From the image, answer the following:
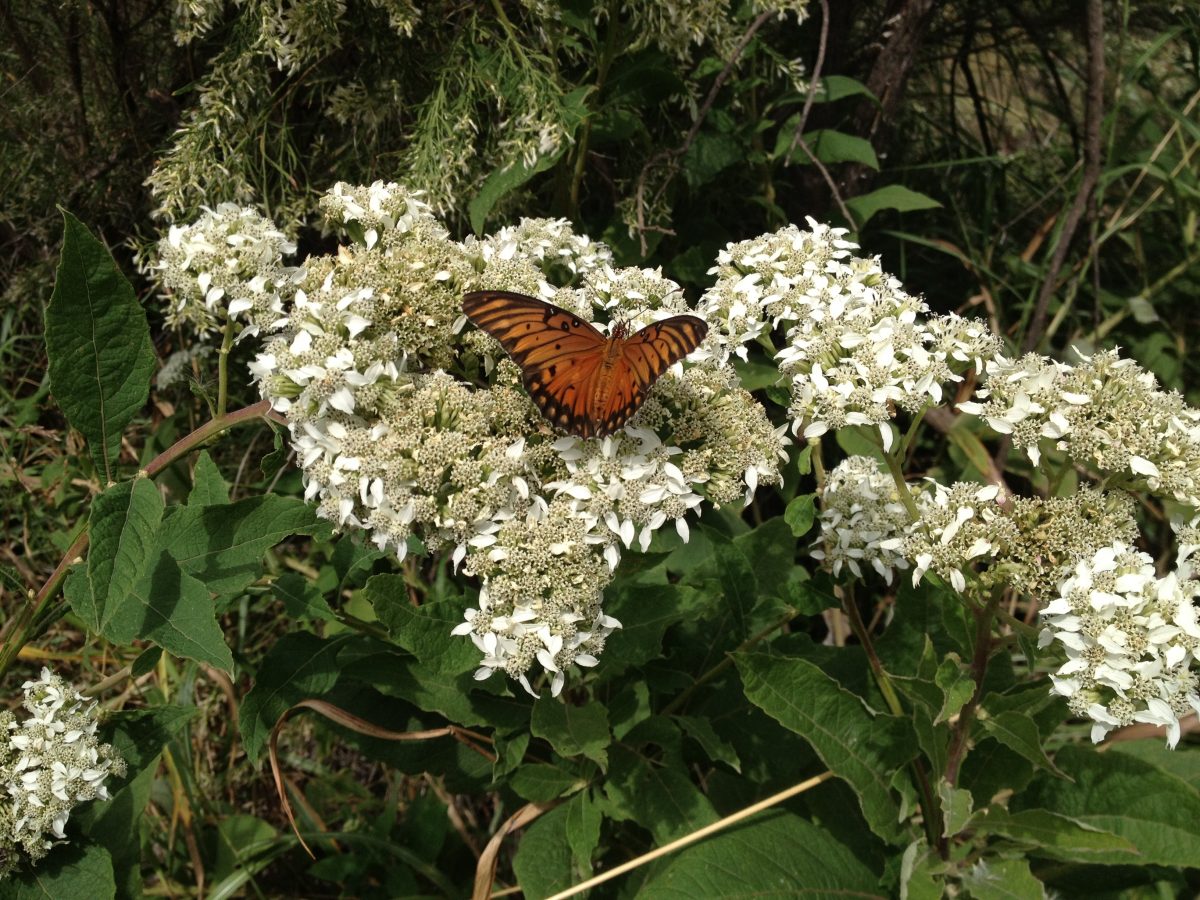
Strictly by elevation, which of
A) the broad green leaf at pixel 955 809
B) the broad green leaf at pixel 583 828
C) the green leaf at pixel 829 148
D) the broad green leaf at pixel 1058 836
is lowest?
the broad green leaf at pixel 1058 836

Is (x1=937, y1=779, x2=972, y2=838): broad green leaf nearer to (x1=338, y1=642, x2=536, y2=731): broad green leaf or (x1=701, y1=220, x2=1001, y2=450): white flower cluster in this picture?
(x1=701, y1=220, x2=1001, y2=450): white flower cluster

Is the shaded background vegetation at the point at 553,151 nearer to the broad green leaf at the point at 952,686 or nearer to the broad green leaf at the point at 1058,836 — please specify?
the broad green leaf at the point at 952,686

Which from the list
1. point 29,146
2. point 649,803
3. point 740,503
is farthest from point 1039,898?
point 29,146

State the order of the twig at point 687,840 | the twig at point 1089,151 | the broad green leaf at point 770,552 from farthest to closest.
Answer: the twig at point 1089,151 < the broad green leaf at point 770,552 < the twig at point 687,840

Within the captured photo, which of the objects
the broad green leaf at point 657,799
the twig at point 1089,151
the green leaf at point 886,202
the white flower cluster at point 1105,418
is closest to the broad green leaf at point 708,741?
the broad green leaf at point 657,799

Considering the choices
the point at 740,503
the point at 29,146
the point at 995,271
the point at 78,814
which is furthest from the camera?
the point at 995,271

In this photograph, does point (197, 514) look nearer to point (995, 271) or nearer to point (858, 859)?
point (858, 859)

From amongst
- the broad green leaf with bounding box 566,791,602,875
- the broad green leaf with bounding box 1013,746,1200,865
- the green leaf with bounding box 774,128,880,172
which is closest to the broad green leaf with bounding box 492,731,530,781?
the broad green leaf with bounding box 566,791,602,875
